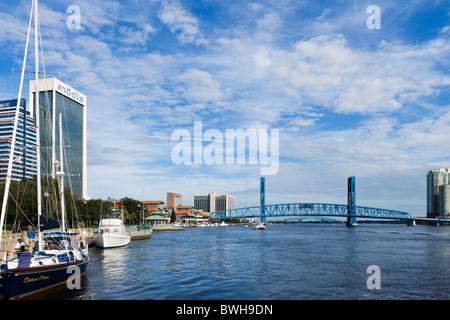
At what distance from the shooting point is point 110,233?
53.7 m

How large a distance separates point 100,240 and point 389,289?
4273 cm

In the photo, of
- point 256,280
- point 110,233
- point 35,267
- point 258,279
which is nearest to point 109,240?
point 110,233

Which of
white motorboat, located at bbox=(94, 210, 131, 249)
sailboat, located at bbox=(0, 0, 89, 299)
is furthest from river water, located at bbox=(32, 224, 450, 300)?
white motorboat, located at bbox=(94, 210, 131, 249)

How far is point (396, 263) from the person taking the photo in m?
39.3

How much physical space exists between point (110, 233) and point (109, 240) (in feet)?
3.60

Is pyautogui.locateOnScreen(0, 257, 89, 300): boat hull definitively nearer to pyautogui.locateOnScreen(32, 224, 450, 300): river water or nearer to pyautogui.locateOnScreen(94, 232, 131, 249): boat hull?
pyautogui.locateOnScreen(32, 224, 450, 300): river water

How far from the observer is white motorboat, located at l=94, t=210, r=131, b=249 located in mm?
52969

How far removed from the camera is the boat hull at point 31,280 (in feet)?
65.5

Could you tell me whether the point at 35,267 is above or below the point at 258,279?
above

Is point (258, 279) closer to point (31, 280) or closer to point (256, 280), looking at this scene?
point (256, 280)

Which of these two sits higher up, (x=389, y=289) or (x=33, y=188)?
(x=33, y=188)
